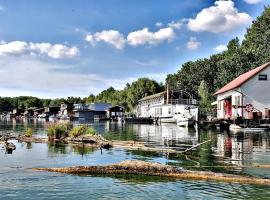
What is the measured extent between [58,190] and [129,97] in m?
127

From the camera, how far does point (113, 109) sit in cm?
14162

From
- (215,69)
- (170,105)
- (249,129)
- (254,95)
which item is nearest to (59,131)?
(249,129)

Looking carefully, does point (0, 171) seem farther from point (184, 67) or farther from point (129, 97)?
point (129, 97)

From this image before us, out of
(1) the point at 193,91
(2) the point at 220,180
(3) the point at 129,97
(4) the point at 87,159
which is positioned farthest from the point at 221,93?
(3) the point at 129,97

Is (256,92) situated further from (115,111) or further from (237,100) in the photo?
(115,111)

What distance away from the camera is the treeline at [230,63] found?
258ft

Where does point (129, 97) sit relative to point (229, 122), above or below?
above

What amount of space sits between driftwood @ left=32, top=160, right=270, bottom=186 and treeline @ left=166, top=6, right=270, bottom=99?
198 feet

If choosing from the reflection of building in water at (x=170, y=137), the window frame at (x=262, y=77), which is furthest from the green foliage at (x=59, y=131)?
the window frame at (x=262, y=77)

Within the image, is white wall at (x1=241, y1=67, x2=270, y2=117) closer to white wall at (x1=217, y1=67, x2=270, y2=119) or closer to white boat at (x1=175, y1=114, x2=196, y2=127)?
white wall at (x1=217, y1=67, x2=270, y2=119)

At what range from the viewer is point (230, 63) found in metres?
80.1

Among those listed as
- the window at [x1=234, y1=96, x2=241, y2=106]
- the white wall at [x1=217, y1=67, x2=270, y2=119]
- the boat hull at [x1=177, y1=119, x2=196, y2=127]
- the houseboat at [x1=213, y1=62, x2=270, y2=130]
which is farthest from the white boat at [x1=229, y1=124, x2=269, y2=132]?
the boat hull at [x1=177, y1=119, x2=196, y2=127]

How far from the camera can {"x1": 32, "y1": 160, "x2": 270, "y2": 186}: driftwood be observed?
55.0 feet

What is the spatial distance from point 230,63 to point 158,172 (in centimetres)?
6565
